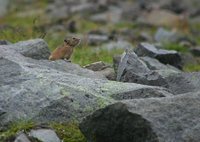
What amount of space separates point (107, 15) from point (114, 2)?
3429mm

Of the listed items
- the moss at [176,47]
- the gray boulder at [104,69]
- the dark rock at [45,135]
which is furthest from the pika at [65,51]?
the moss at [176,47]

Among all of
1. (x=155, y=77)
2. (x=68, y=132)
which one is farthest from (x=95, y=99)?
(x=155, y=77)

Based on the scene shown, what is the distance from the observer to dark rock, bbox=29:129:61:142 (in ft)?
22.2

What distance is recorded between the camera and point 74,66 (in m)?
8.76

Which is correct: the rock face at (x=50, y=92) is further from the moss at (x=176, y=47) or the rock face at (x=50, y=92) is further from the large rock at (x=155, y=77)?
the moss at (x=176, y=47)

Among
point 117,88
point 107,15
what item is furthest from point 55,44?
point 107,15

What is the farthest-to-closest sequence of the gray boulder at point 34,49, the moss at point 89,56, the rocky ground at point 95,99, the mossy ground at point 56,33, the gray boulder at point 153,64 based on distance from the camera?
the mossy ground at point 56,33 → the moss at point 89,56 → the gray boulder at point 153,64 → the gray boulder at point 34,49 → the rocky ground at point 95,99

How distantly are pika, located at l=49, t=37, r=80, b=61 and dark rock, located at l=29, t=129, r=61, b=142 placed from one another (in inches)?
91.6

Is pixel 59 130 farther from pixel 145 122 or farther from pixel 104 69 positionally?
pixel 104 69

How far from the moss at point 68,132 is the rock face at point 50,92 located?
14 centimetres

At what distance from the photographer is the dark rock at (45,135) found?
676 centimetres

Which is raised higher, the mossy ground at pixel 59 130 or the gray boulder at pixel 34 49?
the mossy ground at pixel 59 130

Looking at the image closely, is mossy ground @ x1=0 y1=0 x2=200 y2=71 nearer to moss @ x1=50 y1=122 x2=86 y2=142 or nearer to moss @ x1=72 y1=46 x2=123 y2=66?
moss @ x1=72 y1=46 x2=123 y2=66

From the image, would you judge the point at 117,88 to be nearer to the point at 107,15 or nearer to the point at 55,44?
the point at 55,44
